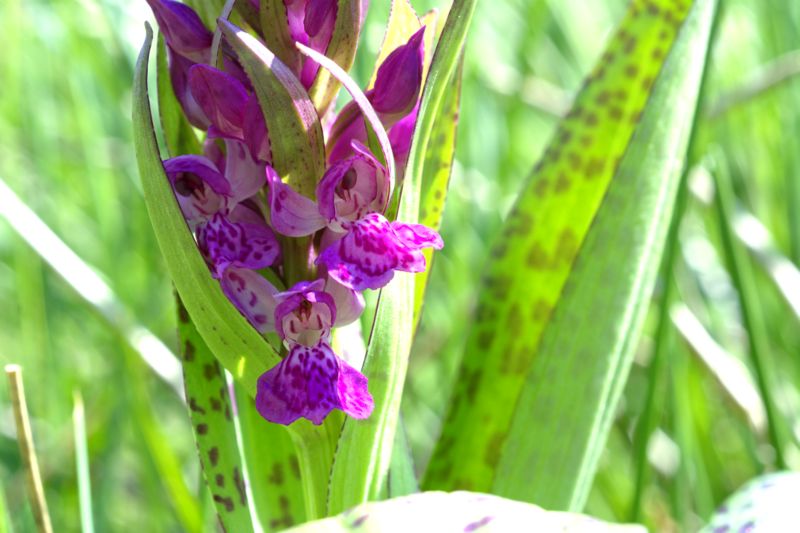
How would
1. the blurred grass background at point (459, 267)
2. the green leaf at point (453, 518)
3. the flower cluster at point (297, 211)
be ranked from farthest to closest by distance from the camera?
1. the blurred grass background at point (459, 267)
2. the flower cluster at point (297, 211)
3. the green leaf at point (453, 518)

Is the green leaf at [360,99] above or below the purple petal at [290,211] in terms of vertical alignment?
above

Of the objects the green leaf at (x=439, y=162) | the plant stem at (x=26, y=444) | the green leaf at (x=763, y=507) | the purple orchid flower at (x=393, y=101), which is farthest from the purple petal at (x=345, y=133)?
the green leaf at (x=763, y=507)

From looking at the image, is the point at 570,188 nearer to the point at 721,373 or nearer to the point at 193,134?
the point at 193,134

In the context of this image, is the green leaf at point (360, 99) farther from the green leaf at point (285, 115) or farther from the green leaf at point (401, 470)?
the green leaf at point (401, 470)

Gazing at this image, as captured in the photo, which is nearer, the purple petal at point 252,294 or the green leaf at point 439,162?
the purple petal at point 252,294

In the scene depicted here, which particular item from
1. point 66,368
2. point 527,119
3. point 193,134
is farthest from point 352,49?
point 527,119

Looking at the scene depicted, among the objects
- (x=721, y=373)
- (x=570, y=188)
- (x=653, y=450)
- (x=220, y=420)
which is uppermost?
(x=570, y=188)

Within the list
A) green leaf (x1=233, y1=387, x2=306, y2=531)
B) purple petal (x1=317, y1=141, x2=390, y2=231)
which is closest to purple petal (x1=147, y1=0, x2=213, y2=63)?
purple petal (x1=317, y1=141, x2=390, y2=231)

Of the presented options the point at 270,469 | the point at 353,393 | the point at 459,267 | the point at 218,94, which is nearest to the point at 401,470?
the point at 270,469

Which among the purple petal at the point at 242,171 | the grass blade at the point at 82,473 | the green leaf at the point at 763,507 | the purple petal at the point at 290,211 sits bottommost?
the green leaf at the point at 763,507
